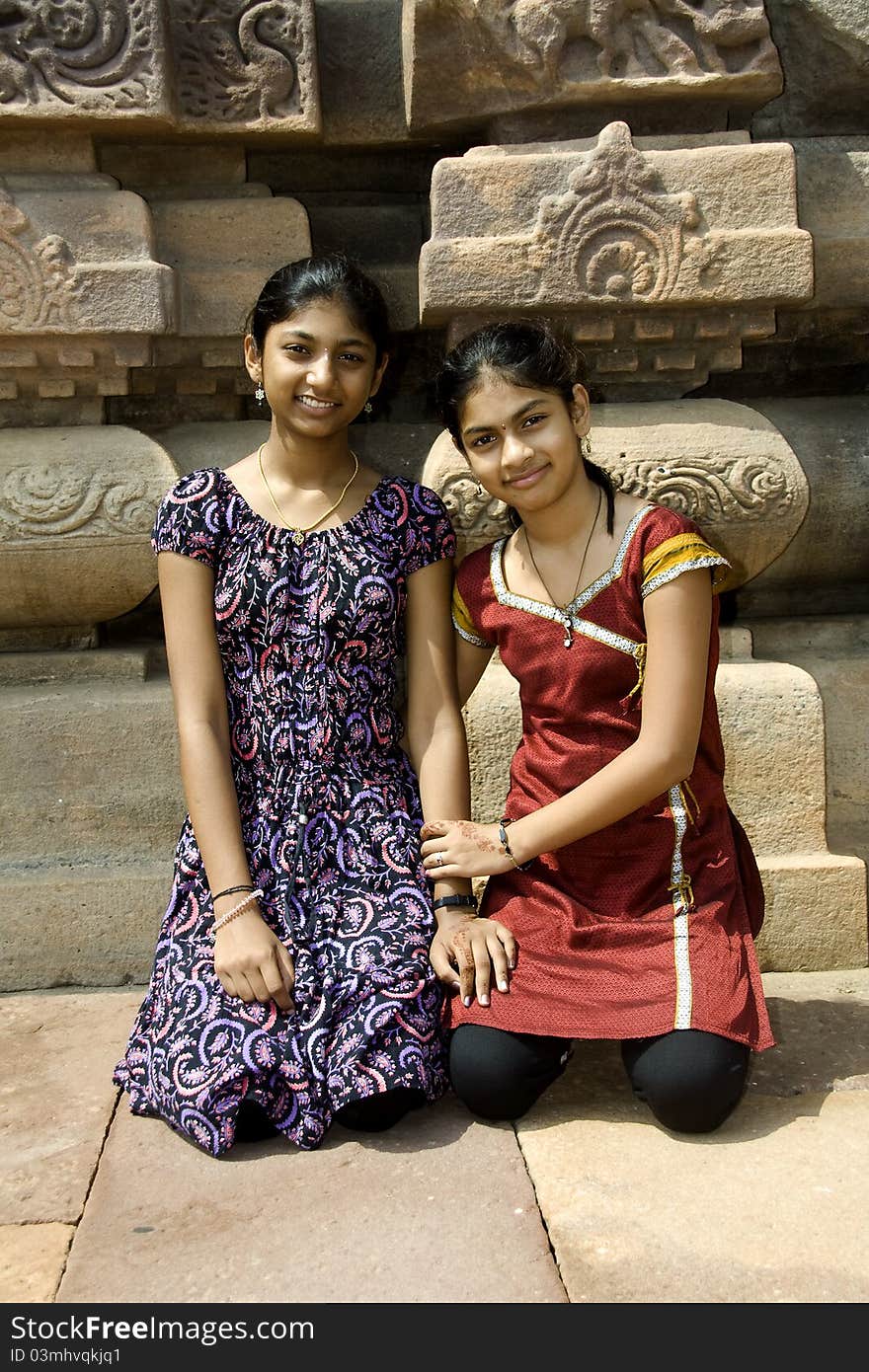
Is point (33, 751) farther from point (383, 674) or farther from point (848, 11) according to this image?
point (848, 11)

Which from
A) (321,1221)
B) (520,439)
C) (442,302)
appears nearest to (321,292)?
(442,302)

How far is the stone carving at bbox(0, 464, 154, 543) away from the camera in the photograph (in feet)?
8.91

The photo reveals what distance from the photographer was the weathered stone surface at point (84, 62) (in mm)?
2582

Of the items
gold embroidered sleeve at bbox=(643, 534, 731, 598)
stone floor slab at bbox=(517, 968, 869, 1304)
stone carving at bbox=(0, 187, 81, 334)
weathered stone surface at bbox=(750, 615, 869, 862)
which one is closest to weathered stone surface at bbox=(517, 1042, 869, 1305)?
stone floor slab at bbox=(517, 968, 869, 1304)

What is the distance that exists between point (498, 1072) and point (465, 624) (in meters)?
0.82

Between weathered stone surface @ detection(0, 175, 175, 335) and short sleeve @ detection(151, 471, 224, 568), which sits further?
weathered stone surface @ detection(0, 175, 175, 335)

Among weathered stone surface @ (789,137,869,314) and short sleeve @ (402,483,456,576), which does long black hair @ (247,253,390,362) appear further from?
weathered stone surface @ (789,137,869,314)

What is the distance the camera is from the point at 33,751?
2768 millimetres

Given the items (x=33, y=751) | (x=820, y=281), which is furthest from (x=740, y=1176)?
(x=820, y=281)

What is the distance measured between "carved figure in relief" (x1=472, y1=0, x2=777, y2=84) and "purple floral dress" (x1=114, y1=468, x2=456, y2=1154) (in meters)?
0.91

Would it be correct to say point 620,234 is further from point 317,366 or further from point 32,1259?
point 32,1259

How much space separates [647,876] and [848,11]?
1841 millimetres

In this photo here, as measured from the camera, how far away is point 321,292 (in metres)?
2.33

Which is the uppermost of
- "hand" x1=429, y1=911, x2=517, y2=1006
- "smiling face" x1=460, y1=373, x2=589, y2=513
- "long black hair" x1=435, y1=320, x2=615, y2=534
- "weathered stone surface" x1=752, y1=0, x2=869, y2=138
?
"weathered stone surface" x1=752, y1=0, x2=869, y2=138
